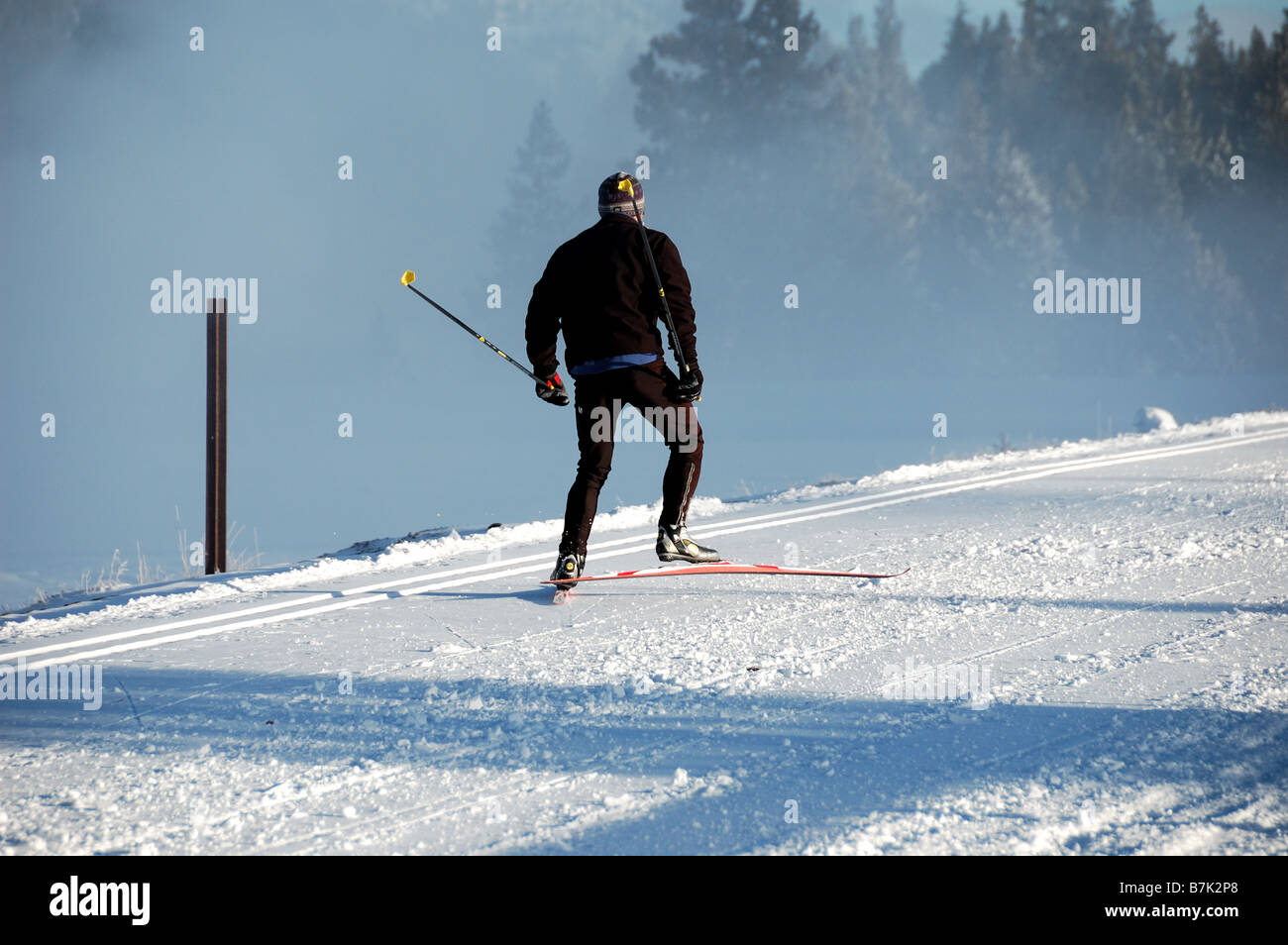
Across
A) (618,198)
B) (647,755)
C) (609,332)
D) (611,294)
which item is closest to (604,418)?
(609,332)

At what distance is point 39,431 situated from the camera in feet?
130

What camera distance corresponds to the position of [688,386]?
5520mm

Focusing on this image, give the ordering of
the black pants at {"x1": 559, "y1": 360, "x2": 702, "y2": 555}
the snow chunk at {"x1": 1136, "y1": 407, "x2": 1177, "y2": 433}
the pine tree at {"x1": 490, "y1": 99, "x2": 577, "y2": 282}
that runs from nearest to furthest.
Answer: the black pants at {"x1": 559, "y1": 360, "x2": 702, "y2": 555}, the snow chunk at {"x1": 1136, "y1": 407, "x2": 1177, "y2": 433}, the pine tree at {"x1": 490, "y1": 99, "x2": 577, "y2": 282}

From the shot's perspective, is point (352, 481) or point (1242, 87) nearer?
point (352, 481)

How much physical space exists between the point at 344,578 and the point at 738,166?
4768 cm

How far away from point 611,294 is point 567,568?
1514 mm

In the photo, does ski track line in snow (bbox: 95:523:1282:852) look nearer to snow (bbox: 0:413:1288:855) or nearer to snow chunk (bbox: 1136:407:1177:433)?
snow (bbox: 0:413:1288:855)

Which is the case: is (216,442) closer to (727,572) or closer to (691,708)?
(727,572)

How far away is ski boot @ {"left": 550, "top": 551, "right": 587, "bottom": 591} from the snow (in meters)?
0.13

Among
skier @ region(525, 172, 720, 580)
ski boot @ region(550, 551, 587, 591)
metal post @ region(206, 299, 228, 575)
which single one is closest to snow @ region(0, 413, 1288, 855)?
ski boot @ region(550, 551, 587, 591)

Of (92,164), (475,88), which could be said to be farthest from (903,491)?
(475,88)

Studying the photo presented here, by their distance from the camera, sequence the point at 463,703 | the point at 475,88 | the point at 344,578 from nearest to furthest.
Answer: the point at 463,703 → the point at 344,578 → the point at 475,88

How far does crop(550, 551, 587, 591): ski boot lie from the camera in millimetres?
5594
